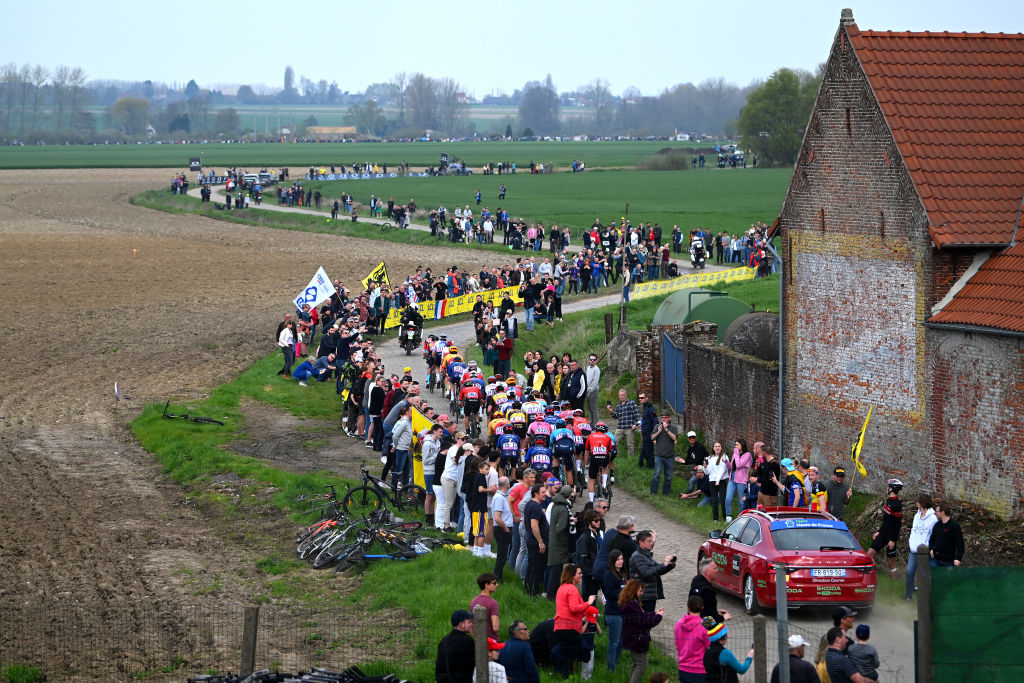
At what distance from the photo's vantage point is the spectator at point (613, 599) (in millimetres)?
14367

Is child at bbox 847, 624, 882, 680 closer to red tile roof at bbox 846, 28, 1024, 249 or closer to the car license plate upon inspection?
the car license plate

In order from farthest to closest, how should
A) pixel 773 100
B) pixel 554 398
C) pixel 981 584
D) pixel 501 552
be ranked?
pixel 773 100
pixel 554 398
pixel 501 552
pixel 981 584

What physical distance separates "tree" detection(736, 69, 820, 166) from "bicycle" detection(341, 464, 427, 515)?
100588 mm

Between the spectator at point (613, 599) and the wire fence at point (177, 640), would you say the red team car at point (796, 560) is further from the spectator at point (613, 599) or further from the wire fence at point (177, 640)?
the wire fence at point (177, 640)

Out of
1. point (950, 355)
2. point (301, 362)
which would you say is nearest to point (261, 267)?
point (301, 362)

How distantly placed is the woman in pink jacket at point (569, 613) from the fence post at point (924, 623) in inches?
150

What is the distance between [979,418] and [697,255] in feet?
117

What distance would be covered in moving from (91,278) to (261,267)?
808 centimetres

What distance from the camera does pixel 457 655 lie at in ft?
40.0

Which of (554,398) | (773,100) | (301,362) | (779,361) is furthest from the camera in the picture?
(773,100)

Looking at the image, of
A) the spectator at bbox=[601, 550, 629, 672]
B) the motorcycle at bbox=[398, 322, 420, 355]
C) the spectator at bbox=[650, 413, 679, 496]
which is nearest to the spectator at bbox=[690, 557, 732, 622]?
the spectator at bbox=[601, 550, 629, 672]

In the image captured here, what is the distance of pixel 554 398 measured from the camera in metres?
29.0

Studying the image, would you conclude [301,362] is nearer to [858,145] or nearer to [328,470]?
[328,470]

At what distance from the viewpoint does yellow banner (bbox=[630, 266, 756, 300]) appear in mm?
48031
